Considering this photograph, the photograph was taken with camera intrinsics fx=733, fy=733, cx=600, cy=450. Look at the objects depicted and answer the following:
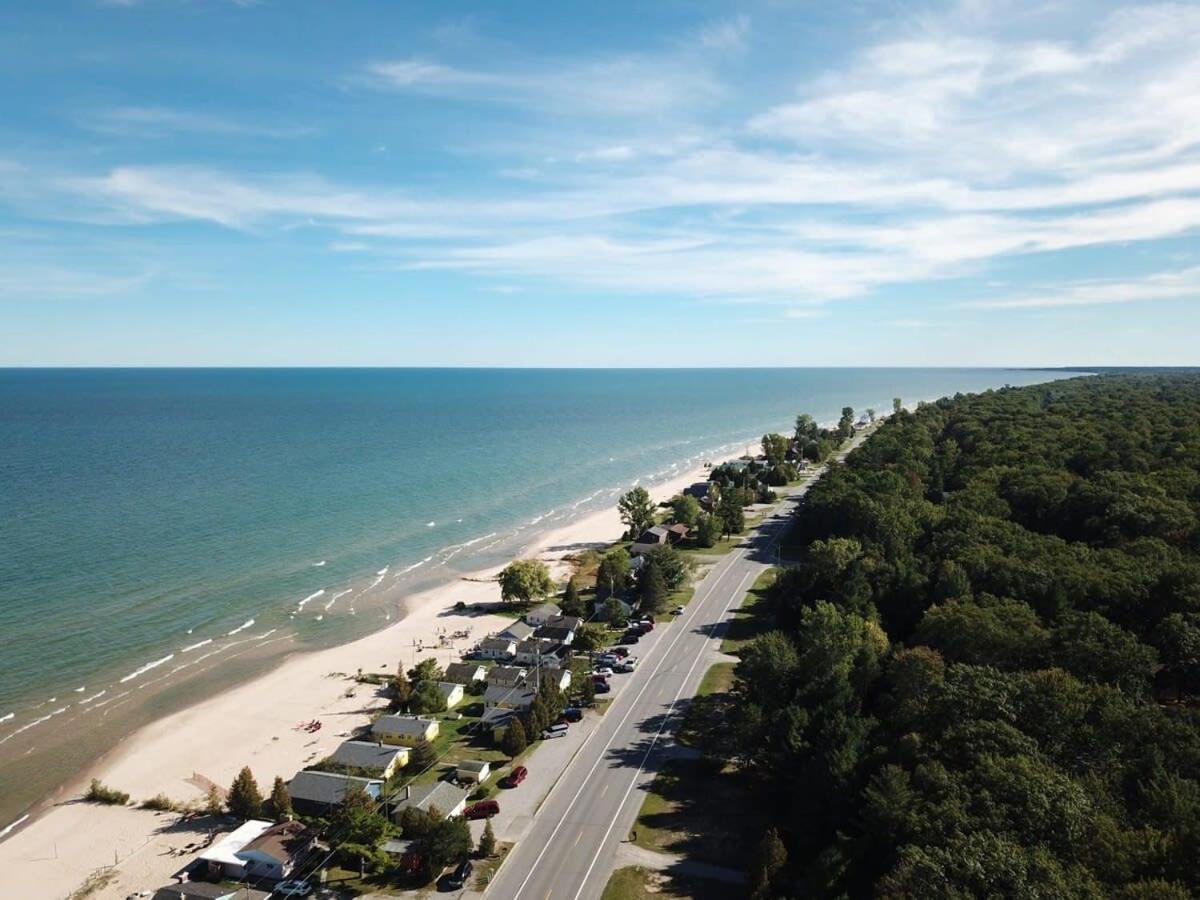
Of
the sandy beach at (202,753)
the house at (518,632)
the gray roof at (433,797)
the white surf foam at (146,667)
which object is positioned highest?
the house at (518,632)

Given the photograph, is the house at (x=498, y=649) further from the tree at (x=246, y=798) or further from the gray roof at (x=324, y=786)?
the tree at (x=246, y=798)

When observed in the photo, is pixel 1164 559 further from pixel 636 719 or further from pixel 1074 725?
pixel 636 719

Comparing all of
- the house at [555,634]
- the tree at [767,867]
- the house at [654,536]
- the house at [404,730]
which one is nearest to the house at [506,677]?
the house at [404,730]

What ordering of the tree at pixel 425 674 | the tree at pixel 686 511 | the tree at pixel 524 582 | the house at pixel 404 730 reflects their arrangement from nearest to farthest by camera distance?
the house at pixel 404 730, the tree at pixel 425 674, the tree at pixel 524 582, the tree at pixel 686 511

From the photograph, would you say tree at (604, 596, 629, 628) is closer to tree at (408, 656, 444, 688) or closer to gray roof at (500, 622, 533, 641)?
gray roof at (500, 622, 533, 641)

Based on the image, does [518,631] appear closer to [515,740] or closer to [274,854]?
[515,740]

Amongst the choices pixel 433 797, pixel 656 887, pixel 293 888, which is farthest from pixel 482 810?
pixel 656 887

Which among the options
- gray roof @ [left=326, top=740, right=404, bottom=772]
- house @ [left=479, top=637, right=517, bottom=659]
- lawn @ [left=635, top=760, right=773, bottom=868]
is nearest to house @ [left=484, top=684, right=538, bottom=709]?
gray roof @ [left=326, top=740, right=404, bottom=772]
